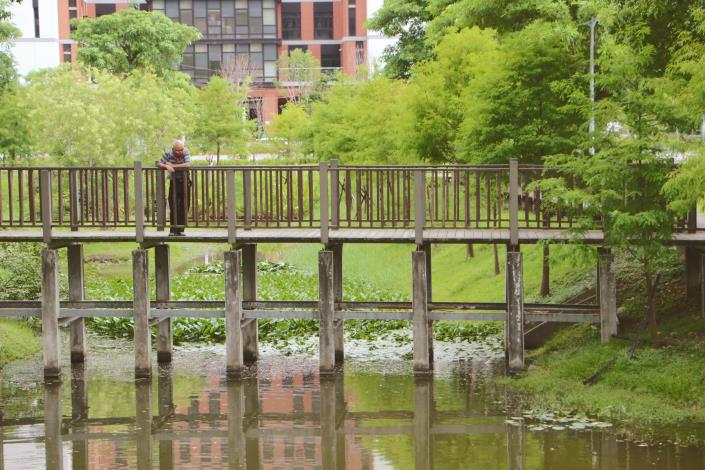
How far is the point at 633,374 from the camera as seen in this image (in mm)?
19922

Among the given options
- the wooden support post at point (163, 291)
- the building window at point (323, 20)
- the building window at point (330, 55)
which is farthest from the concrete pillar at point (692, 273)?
the building window at point (323, 20)

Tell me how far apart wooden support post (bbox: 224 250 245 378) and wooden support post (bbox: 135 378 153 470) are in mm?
1638

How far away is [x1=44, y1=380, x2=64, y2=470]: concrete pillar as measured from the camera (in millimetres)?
17844

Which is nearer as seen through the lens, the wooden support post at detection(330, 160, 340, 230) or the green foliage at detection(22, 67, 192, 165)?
the wooden support post at detection(330, 160, 340, 230)

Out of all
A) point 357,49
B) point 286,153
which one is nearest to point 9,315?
point 286,153

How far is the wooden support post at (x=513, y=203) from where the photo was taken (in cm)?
2170

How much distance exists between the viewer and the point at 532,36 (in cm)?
2658

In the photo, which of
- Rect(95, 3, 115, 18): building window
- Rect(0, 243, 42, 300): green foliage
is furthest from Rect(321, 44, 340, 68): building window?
Rect(0, 243, 42, 300): green foliage

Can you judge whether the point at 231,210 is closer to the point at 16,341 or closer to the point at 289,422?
the point at 289,422

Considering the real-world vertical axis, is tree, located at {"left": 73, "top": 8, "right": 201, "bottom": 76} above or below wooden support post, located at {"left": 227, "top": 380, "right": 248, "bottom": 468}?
above

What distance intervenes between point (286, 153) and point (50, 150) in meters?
31.8

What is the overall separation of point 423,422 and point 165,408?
463 cm

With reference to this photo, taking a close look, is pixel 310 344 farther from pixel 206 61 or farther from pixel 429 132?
pixel 206 61

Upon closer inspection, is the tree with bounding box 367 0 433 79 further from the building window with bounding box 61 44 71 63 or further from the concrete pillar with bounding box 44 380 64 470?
the building window with bounding box 61 44 71 63
